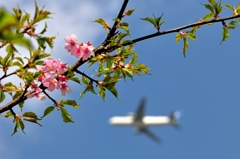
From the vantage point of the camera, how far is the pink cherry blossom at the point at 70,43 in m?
3.82

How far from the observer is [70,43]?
12.6ft

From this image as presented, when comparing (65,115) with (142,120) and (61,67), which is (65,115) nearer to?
(61,67)

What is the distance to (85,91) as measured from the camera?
386cm

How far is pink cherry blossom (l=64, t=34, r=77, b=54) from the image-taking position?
382 cm

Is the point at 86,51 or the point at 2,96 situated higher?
the point at 86,51

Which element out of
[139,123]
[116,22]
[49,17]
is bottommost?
[49,17]

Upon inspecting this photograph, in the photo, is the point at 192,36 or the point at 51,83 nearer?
the point at 51,83

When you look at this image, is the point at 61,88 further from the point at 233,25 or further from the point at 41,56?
the point at 233,25

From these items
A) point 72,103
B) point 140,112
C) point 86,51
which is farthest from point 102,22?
point 140,112

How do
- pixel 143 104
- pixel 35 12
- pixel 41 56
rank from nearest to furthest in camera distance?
pixel 35 12 → pixel 41 56 → pixel 143 104

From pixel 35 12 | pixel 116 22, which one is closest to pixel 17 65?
pixel 35 12

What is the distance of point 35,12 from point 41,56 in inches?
20.3

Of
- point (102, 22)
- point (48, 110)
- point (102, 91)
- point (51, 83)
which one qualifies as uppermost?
point (102, 22)

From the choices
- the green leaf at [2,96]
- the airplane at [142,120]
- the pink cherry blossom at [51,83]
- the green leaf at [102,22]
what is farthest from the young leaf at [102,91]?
the airplane at [142,120]
